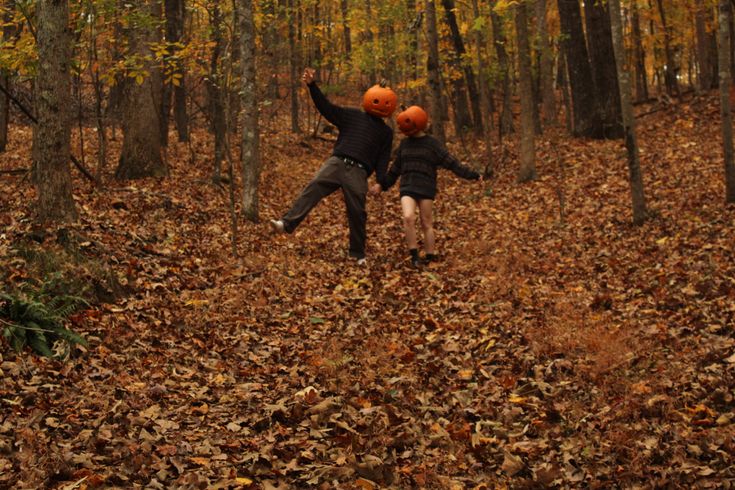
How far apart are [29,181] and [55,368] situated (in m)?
7.26

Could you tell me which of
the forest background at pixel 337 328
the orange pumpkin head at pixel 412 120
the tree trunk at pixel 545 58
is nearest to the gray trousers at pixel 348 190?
the forest background at pixel 337 328

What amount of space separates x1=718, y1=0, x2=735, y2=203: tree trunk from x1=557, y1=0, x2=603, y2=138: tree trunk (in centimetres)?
881

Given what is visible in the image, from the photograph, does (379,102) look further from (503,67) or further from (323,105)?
(503,67)

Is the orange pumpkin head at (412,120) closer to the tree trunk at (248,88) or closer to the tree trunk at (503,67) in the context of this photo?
the tree trunk at (248,88)

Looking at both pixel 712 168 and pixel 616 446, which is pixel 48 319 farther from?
pixel 712 168

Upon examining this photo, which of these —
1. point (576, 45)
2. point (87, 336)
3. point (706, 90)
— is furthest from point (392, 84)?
point (87, 336)

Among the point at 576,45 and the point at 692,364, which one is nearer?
the point at 692,364

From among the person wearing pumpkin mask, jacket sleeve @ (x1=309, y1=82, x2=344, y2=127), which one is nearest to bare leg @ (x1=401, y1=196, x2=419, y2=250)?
the person wearing pumpkin mask

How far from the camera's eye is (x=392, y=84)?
23781 mm

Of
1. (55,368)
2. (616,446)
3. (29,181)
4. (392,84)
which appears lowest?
(616,446)

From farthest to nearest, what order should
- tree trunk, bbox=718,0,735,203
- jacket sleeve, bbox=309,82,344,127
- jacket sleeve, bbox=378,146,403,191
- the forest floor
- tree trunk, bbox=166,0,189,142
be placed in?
tree trunk, bbox=166,0,189,142, jacket sleeve, bbox=378,146,403,191, jacket sleeve, bbox=309,82,344,127, tree trunk, bbox=718,0,735,203, the forest floor

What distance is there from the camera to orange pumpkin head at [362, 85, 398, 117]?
10344mm

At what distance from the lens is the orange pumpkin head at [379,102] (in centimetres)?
1034

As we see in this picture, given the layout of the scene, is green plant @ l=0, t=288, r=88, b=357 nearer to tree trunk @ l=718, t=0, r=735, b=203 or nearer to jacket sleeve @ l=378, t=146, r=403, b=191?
jacket sleeve @ l=378, t=146, r=403, b=191
